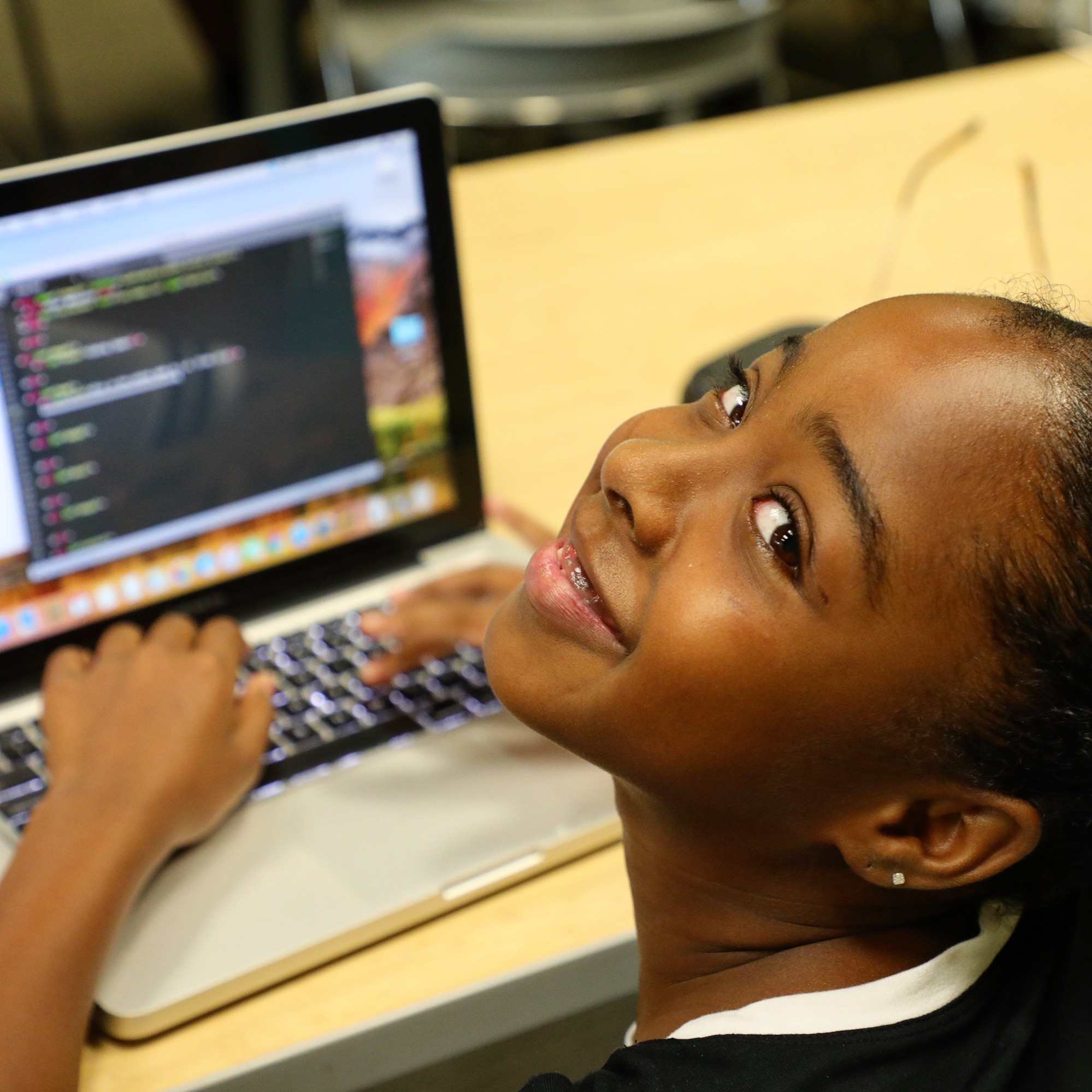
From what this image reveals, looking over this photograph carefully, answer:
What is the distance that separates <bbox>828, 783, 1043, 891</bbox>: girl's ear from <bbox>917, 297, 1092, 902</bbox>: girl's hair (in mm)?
11

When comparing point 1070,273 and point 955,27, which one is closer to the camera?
point 1070,273

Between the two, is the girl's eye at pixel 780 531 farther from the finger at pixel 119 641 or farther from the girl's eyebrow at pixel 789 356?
the finger at pixel 119 641

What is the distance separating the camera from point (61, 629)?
0.86 m

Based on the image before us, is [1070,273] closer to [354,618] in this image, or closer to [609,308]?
[609,308]

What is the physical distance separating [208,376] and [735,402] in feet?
1.21

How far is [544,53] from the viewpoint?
6.54 ft

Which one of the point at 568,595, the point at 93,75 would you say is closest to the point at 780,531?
the point at 568,595

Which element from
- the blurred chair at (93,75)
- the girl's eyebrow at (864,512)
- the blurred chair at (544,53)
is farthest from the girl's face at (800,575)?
the blurred chair at (544,53)

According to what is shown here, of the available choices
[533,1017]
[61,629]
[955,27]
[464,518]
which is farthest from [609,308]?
[955,27]

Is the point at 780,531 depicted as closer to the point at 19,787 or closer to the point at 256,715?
the point at 256,715

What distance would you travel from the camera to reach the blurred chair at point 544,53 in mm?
1964

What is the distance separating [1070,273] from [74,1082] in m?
1.16

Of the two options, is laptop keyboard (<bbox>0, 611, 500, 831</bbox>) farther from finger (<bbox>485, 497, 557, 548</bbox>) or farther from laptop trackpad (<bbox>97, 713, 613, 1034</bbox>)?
finger (<bbox>485, 497, 557, 548</bbox>)

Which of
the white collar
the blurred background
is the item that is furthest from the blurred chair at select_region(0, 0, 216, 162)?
the white collar
